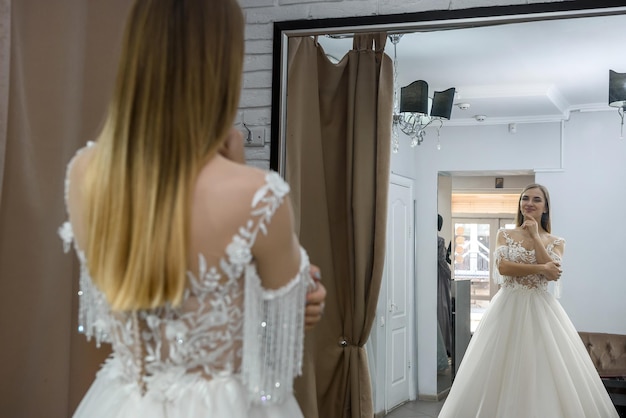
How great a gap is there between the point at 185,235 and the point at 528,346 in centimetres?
134

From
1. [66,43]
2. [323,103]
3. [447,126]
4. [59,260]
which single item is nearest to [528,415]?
[447,126]

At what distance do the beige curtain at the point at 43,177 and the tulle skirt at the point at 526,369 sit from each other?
114cm

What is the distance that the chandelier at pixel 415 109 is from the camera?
2.05 m

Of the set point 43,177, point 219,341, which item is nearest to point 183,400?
point 219,341

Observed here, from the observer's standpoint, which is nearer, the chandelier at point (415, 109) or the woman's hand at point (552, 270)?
the woman's hand at point (552, 270)

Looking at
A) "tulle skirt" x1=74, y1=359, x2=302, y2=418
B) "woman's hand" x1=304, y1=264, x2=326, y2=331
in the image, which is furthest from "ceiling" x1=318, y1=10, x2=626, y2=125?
"tulle skirt" x1=74, y1=359, x2=302, y2=418

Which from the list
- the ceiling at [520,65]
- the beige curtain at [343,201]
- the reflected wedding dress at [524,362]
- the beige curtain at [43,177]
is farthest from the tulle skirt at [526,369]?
the beige curtain at [43,177]

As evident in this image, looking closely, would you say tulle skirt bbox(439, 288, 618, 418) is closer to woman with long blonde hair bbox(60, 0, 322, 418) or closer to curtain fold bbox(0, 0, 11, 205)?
woman with long blonde hair bbox(60, 0, 322, 418)

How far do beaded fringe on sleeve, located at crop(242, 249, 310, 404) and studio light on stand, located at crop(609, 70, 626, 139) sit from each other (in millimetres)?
1280

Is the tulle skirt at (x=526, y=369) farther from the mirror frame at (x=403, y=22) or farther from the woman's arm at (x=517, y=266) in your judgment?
the mirror frame at (x=403, y=22)

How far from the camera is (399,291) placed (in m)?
2.05

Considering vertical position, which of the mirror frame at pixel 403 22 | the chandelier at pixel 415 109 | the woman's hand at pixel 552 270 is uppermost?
the mirror frame at pixel 403 22

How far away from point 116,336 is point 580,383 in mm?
1387

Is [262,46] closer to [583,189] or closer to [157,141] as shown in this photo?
[583,189]
